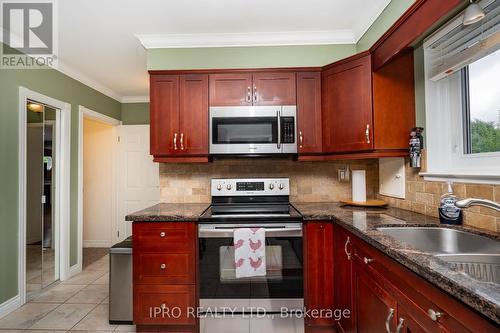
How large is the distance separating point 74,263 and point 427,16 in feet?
13.4

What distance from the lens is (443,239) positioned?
4.79ft

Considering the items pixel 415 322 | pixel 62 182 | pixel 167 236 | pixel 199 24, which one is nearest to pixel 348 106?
pixel 199 24

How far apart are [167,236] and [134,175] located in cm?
263

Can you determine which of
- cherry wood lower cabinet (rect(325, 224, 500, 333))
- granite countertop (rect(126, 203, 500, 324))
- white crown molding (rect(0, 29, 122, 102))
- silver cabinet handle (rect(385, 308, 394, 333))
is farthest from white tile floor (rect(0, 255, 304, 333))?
white crown molding (rect(0, 29, 122, 102))

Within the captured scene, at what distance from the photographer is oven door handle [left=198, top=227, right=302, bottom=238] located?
1905 mm

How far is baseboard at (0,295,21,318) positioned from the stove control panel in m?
2.00

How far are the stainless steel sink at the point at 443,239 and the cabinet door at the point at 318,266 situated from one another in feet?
1.62

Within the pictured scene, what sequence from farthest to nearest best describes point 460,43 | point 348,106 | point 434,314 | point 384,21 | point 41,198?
1. point 41,198
2. point 348,106
3. point 384,21
4. point 460,43
5. point 434,314

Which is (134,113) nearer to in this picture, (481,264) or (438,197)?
(438,197)

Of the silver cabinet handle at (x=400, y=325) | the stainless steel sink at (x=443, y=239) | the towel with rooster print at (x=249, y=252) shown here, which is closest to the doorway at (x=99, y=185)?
the towel with rooster print at (x=249, y=252)

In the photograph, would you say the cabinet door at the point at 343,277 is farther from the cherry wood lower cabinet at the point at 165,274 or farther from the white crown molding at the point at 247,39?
the white crown molding at the point at 247,39

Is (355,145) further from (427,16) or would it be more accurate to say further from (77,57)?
(77,57)

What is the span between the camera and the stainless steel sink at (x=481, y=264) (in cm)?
108

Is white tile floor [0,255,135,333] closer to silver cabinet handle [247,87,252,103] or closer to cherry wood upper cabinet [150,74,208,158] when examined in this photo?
cherry wood upper cabinet [150,74,208,158]
